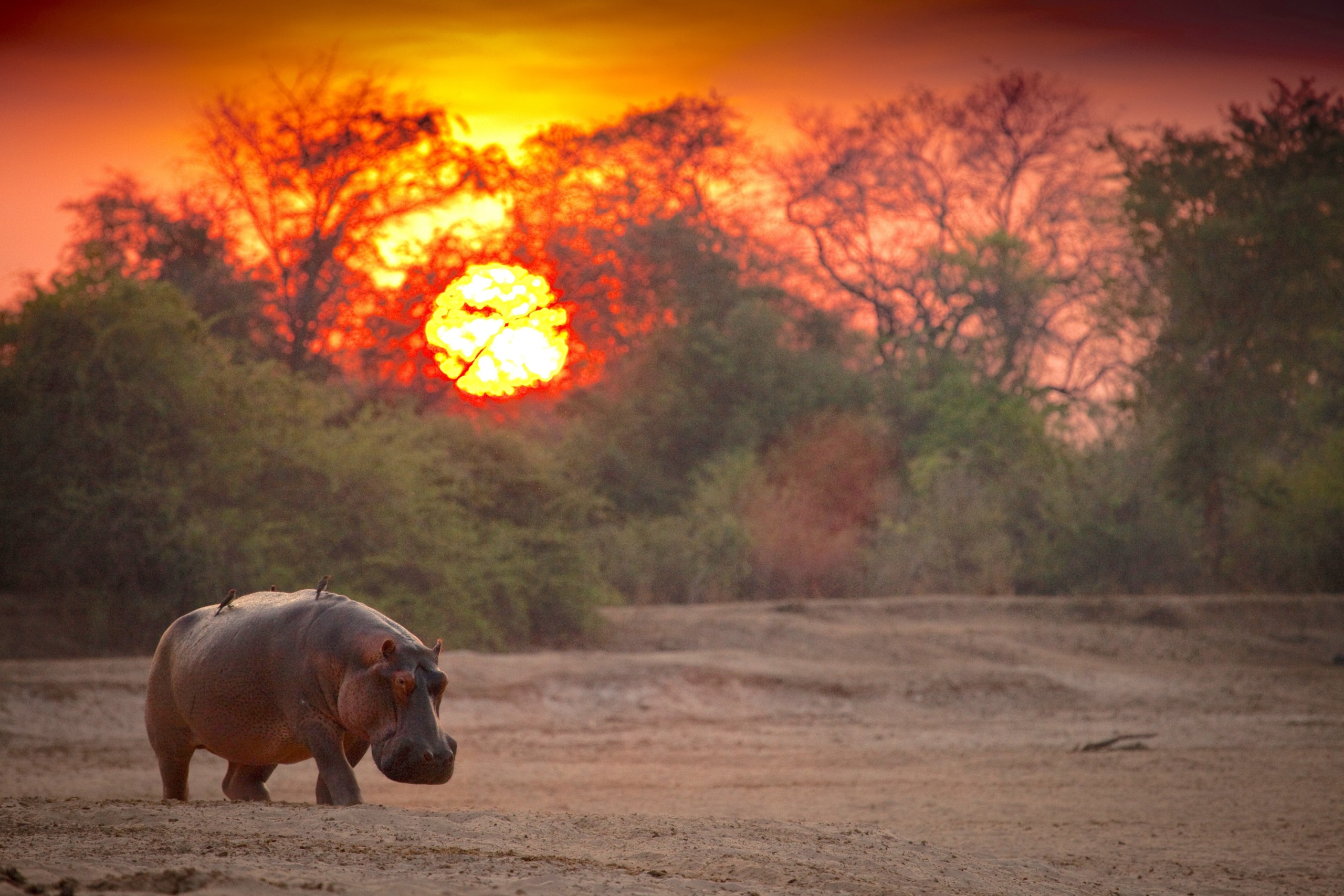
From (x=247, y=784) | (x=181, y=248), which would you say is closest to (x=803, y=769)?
(x=247, y=784)

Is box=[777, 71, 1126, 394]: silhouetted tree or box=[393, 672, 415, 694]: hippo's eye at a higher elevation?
box=[777, 71, 1126, 394]: silhouetted tree

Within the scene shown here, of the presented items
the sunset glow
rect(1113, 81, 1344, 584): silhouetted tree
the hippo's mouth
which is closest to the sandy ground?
the hippo's mouth

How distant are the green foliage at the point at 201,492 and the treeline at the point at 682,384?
0.15 ft

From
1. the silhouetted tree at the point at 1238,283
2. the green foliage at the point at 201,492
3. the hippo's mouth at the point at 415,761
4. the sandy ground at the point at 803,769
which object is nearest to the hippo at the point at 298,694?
the hippo's mouth at the point at 415,761

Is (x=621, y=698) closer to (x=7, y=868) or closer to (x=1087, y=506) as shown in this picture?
(x=7, y=868)

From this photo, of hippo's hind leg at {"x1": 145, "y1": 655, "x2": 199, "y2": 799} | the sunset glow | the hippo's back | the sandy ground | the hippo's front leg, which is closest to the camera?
the sandy ground

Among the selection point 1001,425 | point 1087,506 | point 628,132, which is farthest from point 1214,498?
point 628,132

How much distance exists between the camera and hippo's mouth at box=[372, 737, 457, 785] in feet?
19.7

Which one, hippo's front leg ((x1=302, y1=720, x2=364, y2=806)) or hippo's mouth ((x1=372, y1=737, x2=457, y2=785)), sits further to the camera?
hippo's front leg ((x1=302, y1=720, x2=364, y2=806))

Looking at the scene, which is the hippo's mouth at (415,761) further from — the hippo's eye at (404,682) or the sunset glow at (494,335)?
the sunset glow at (494,335)

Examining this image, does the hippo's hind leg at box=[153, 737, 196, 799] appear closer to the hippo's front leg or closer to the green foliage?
the hippo's front leg

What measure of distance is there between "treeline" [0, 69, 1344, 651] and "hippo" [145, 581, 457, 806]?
9315mm

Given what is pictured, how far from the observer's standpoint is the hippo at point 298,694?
6156 millimetres

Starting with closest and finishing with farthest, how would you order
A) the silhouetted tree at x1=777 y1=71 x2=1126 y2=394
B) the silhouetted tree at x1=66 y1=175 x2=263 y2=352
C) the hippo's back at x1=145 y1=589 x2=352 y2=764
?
the hippo's back at x1=145 y1=589 x2=352 y2=764 → the silhouetted tree at x1=66 y1=175 x2=263 y2=352 → the silhouetted tree at x1=777 y1=71 x2=1126 y2=394
